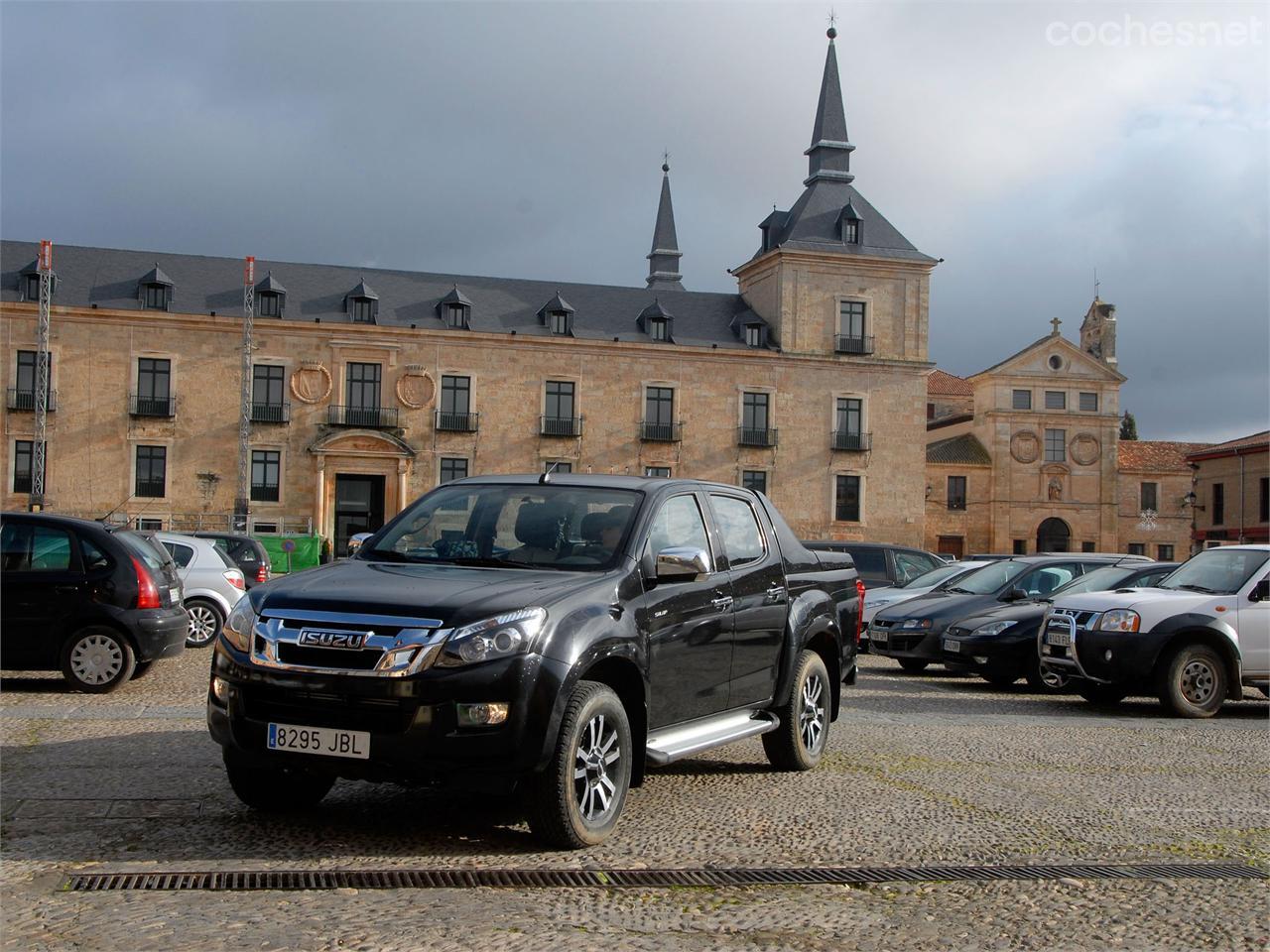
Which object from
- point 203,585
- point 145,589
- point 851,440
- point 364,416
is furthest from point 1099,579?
point 851,440

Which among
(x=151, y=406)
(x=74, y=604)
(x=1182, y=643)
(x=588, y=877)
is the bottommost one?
(x=588, y=877)

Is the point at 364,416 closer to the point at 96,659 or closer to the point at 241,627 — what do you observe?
the point at 96,659

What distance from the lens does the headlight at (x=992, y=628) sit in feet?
48.8

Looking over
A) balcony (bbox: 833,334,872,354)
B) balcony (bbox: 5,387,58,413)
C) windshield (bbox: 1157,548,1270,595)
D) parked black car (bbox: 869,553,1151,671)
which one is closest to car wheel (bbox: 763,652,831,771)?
windshield (bbox: 1157,548,1270,595)

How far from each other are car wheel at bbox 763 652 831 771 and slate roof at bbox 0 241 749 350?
170 feet

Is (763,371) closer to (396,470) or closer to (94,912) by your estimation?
(396,470)

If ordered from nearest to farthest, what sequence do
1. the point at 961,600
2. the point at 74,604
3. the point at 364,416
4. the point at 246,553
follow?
the point at 74,604 < the point at 961,600 < the point at 246,553 < the point at 364,416

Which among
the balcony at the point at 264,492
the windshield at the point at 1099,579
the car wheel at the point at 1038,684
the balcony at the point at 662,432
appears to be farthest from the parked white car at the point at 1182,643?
the balcony at the point at 264,492

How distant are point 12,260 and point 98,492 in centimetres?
1085

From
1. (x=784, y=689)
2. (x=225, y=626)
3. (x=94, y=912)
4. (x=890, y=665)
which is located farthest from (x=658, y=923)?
(x=890, y=665)

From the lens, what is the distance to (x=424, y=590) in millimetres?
6008

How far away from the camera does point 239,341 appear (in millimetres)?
56781

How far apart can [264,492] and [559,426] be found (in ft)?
43.9

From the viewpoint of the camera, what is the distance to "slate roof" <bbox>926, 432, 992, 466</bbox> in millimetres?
72000
